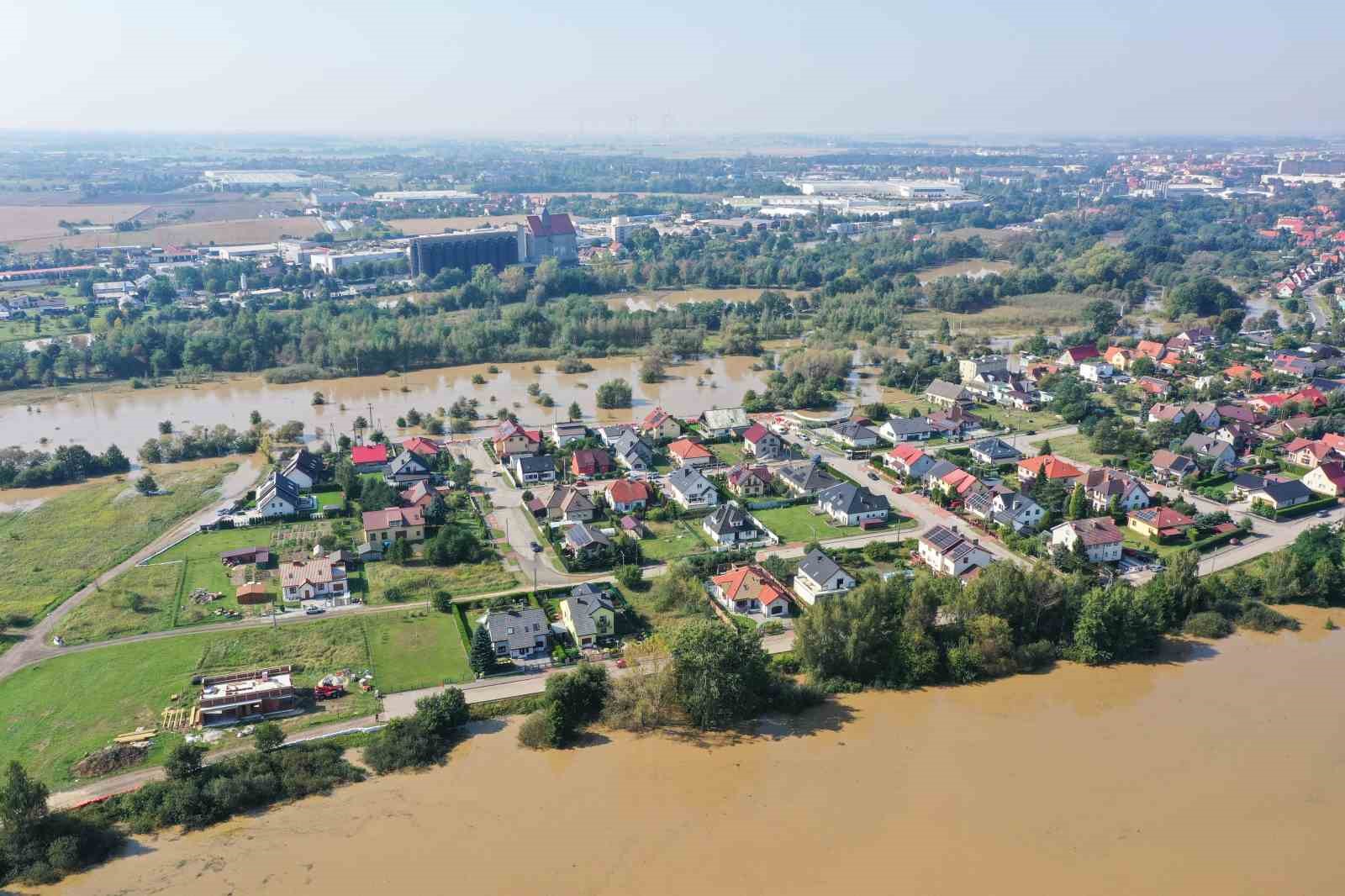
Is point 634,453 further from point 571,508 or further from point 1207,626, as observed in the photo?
point 1207,626

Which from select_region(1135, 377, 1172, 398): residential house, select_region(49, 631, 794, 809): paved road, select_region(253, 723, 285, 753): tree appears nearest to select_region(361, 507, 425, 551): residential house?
select_region(49, 631, 794, 809): paved road

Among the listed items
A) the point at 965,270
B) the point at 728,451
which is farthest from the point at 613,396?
the point at 965,270

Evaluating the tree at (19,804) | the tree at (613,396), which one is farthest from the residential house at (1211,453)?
the tree at (19,804)

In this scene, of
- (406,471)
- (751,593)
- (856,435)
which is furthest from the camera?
(856,435)

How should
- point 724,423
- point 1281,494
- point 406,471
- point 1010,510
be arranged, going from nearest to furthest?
point 1010,510 < point 1281,494 < point 406,471 < point 724,423

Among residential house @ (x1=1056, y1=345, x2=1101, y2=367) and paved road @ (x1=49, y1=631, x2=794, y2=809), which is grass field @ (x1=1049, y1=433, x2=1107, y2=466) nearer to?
residential house @ (x1=1056, y1=345, x2=1101, y2=367)

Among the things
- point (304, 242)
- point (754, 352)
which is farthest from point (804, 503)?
point (304, 242)
